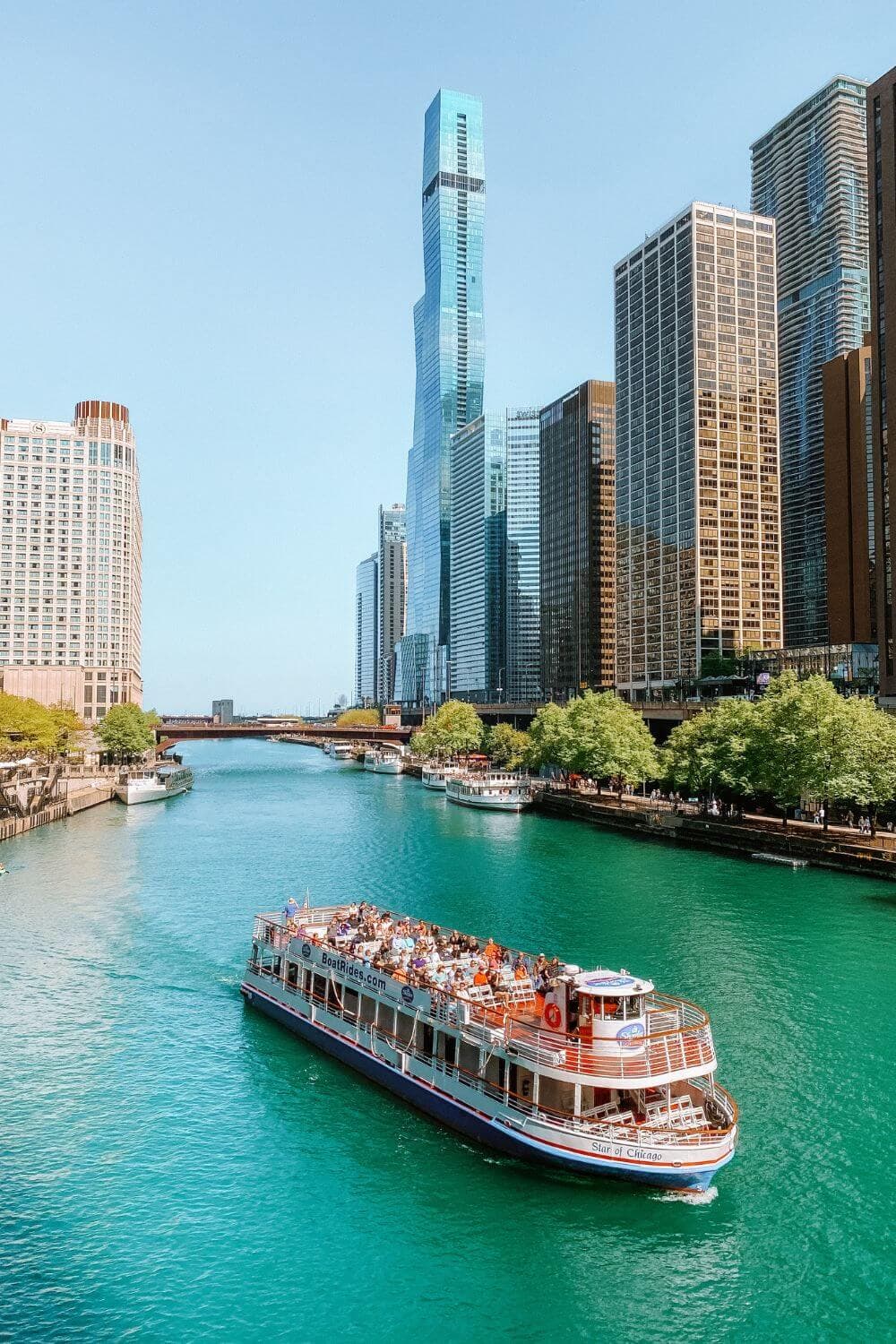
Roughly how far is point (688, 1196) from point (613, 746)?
103748 mm

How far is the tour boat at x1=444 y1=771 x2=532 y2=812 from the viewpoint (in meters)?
153

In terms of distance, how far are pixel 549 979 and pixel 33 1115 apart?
67.4 feet

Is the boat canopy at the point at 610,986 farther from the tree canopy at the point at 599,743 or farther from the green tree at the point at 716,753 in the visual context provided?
the tree canopy at the point at 599,743

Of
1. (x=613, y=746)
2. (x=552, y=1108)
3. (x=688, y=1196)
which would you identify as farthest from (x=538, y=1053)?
(x=613, y=746)

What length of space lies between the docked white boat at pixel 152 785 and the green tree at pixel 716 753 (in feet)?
272

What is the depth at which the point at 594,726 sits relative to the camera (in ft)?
462

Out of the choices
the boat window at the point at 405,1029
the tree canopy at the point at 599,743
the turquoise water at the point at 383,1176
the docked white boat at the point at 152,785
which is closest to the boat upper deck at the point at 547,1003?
the boat window at the point at 405,1029

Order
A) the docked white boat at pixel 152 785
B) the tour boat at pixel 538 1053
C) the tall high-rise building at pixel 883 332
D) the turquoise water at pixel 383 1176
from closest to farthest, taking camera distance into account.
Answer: the turquoise water at pixel 383 1176 → the tour boat at pixel 538 1053 → the tall high-rise building at pixel 883 332 → the docked white boat at pixel 152 785

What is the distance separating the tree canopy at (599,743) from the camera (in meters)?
134

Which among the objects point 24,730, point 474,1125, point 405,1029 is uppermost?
point 24,730

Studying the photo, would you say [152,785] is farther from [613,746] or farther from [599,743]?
[613,746]

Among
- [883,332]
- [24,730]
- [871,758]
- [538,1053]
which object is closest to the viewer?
[538,1053]

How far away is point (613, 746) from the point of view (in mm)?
134125

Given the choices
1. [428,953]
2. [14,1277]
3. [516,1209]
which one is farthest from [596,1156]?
[14,1277]
